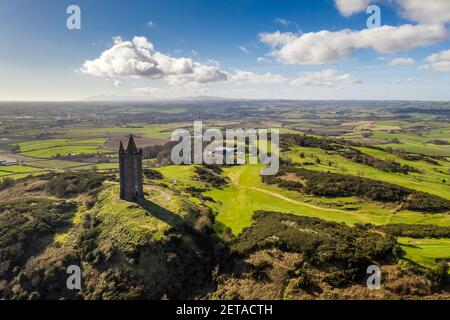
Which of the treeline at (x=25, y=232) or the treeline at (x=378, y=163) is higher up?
the treeline at (x=378, y=163)

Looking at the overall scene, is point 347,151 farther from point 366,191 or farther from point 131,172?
point 131,172

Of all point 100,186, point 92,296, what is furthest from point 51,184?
point 92,296

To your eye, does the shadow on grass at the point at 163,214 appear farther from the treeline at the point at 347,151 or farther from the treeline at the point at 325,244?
the treeline at the point at 347,151

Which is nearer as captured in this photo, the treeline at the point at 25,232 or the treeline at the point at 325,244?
the treeline at the point at 325,244

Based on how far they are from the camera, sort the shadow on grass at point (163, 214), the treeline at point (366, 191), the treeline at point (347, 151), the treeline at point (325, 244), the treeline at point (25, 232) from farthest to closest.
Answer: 1. the treeline at point (347, 151)
2. the treeline at point (366, 191)
3. the shadow on grass at point (163, 214)
4. the treeline at point (25, 232)
5. the treeline at point (325, 244)

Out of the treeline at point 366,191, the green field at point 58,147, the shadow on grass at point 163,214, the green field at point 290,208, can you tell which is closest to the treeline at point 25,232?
the shadow on grass at point 163,214

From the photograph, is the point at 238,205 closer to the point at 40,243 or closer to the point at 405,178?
the point at 40,243
